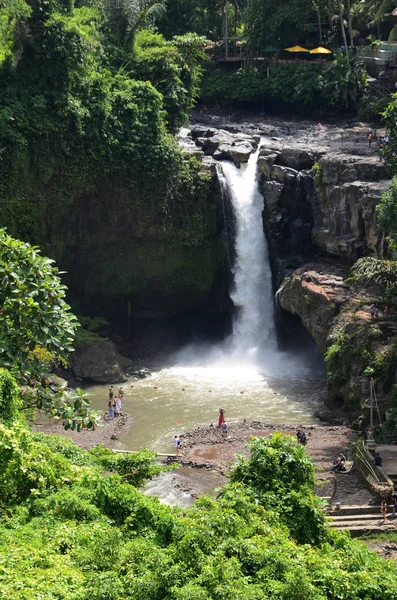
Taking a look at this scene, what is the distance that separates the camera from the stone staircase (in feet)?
83.9

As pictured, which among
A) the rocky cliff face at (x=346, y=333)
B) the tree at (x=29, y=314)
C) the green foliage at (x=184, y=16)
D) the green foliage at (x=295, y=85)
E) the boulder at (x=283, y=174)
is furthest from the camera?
the green foliage at (x=184, y=16)

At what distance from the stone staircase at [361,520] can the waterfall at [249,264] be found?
21.4 meters

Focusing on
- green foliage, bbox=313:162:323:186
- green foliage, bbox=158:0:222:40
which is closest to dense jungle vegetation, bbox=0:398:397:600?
green foliage, bbox=313:162:323:186

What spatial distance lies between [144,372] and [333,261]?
1102cm

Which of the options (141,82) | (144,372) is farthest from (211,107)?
(144,372)

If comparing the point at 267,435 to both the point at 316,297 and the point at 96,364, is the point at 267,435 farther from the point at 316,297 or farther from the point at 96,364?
the point at 96,364

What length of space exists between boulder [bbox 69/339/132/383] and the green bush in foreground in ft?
71.9

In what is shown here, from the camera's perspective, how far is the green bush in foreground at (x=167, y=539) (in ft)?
47.6

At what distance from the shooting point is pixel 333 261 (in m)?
44.8

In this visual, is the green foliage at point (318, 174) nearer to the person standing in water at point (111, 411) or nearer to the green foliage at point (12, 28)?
the green foliage at point (12, 28)

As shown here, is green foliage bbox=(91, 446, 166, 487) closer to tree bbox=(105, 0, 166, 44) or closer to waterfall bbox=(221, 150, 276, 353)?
waterfall bbox=(221, 150, 276, 353)

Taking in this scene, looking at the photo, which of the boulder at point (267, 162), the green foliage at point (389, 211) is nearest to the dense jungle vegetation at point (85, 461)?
the green foliage at point (389, 211)

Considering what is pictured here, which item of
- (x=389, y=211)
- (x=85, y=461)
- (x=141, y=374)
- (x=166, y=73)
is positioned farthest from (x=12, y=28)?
(x=85, y=461)

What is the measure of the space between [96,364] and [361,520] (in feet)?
63.2
